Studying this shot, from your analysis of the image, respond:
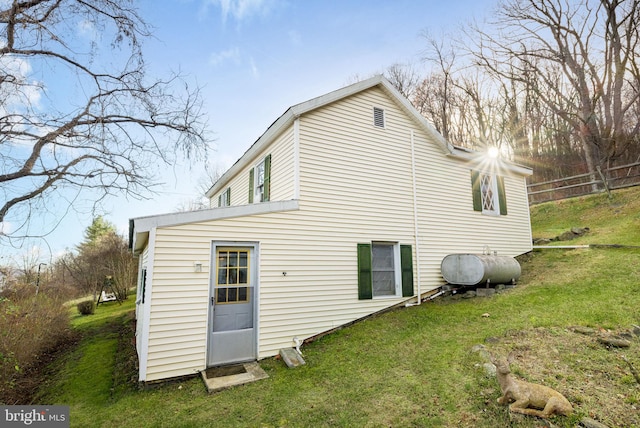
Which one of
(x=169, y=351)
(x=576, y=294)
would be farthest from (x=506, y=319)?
(x=169, y=351)

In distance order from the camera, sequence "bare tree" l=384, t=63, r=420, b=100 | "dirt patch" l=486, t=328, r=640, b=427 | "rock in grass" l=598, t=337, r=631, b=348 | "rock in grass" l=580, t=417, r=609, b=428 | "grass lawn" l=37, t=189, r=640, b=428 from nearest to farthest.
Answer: "rock in grass" l=580, t=417, r=609, b=428 → "dirt patch" l=486, t=328, r=640, b=427 → "grass lawn" l=37, t=189, r=640, b=428 → "rock in grass" l=598, t=337, r=631, b=348 → "bare tree" l=384, t=63, r=420, b=100

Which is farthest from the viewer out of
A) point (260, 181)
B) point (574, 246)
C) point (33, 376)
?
point (574, 246)

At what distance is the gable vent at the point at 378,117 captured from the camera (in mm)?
9031

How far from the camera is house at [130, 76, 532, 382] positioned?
566 cm

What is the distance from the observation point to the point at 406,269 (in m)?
8.59

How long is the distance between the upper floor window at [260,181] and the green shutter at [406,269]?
4126 millimetres

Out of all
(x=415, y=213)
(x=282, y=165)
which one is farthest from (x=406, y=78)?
(x=282, y=165)

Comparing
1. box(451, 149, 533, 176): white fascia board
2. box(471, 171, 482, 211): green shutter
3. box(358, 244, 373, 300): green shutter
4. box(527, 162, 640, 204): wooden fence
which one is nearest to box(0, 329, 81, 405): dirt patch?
box(358, 244, 373, 300): green shutter

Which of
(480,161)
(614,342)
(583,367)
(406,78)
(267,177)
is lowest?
(583,367)

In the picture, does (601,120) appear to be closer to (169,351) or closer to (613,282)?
(613,282)

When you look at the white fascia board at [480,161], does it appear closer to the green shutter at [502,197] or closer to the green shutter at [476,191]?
the green shutter at [476,191]

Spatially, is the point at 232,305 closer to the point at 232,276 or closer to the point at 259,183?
the point at 232,276

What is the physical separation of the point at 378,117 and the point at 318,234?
4108 millimetres

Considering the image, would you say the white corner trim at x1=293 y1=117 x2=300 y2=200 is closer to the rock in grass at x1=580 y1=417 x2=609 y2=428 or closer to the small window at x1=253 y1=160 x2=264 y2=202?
the small window at x1=253 y1=160 x2=264 y2=202
